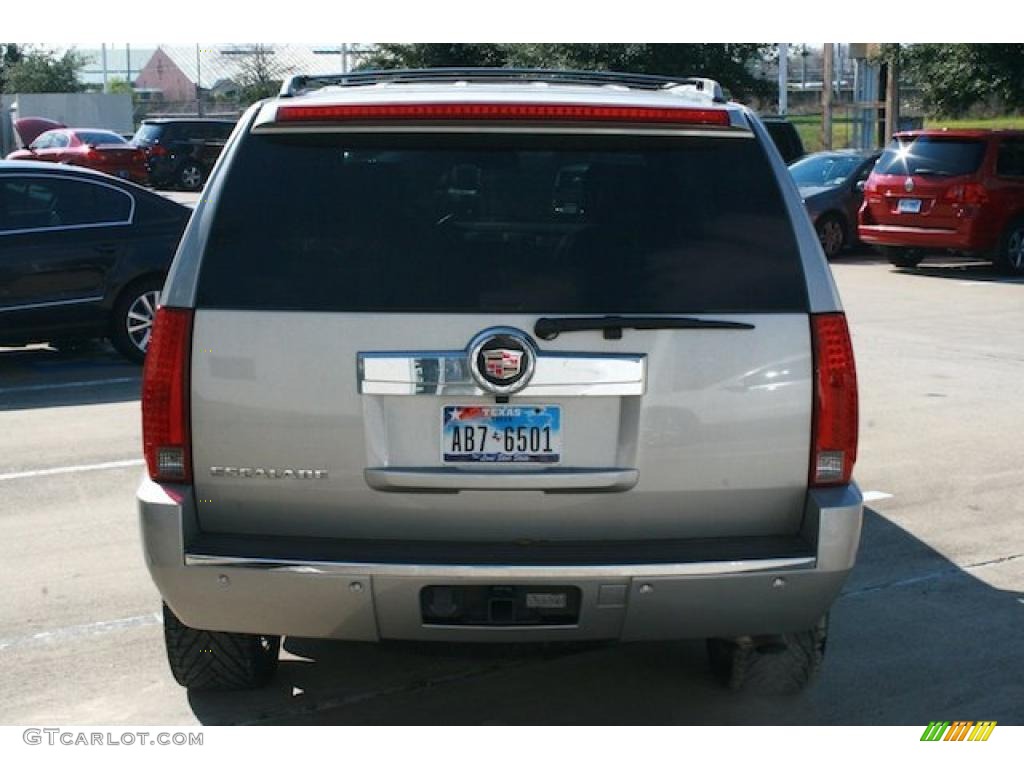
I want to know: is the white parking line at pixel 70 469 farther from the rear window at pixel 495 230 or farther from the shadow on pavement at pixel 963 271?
the shadow on pavement at pixel 963 271

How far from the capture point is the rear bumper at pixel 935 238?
738 inches

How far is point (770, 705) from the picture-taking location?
498cm

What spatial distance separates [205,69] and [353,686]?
273 feet

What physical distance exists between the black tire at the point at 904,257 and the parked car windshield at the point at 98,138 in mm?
22575

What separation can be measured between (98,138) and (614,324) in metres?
34.9

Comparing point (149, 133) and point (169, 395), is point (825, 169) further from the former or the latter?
point (149, 133)

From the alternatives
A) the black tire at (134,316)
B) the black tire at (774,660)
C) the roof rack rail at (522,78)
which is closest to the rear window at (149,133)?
the black tire at (134,316)

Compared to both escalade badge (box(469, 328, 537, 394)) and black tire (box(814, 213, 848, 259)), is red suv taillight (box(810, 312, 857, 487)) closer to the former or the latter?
escalade badge (box(469, 328, 537, 394))

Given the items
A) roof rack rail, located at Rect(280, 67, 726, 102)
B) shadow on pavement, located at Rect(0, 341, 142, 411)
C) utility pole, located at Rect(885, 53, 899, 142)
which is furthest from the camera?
utility pole, located at Rect(885, 53, 899, 142)

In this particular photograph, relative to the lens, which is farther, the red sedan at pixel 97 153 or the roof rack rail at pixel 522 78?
the red sedan at pixel 97 153

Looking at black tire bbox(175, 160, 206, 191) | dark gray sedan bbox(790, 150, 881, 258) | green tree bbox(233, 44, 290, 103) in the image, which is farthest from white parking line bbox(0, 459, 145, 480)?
green tree bbox(233, 44, 290, 103)

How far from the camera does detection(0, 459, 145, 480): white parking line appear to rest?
331 inches

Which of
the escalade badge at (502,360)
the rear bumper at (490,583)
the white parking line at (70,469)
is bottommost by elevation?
the white parking line at (70,469)

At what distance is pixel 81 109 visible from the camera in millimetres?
57719
